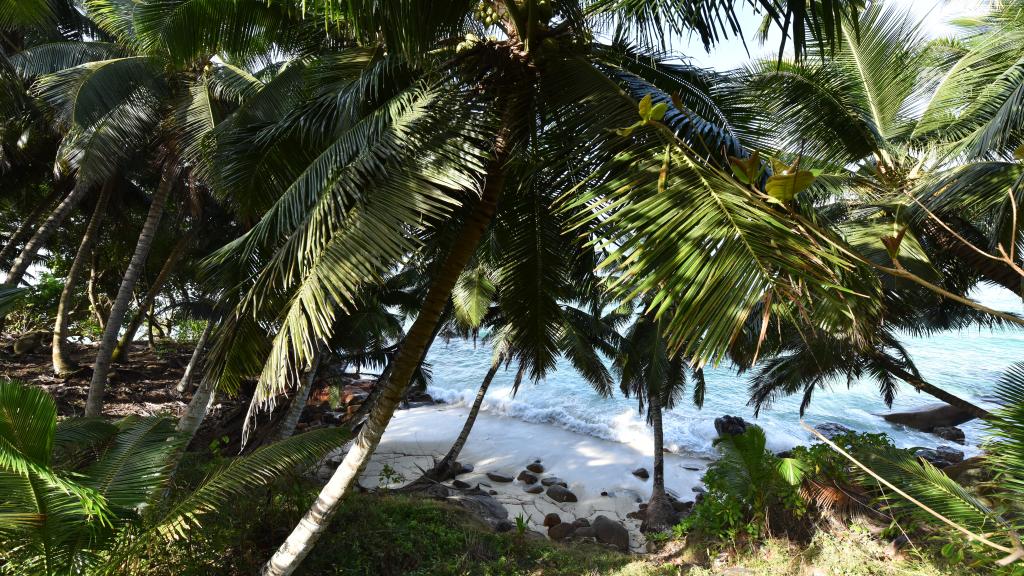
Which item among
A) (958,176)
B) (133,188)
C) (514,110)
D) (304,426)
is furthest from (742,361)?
(133,188)

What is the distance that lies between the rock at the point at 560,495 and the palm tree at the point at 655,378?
1.65 m

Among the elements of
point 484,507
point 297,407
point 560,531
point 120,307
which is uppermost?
point 120,307

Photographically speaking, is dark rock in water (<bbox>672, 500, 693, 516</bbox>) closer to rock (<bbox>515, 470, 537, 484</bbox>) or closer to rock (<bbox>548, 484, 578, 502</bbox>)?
rock (<bbox>548, 484, 578, 502</bbox>)

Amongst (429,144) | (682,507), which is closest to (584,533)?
(682,507)

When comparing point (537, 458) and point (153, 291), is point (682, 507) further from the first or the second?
point (153, 291)

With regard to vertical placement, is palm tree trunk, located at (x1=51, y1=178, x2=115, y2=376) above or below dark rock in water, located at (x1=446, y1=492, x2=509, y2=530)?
above

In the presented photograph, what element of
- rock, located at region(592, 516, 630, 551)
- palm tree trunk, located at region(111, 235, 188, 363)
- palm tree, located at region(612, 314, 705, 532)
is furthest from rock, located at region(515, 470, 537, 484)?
palm tree trunk, located at region(111, 235, 188, 363)

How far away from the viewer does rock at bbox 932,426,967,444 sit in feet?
56.7

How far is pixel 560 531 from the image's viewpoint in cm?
880

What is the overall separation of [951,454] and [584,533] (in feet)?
43.5

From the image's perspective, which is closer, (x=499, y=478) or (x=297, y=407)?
(x=297, y=407)

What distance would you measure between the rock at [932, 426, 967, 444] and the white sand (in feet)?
31.7

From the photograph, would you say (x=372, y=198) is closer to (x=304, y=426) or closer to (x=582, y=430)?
(x=304, y=426)

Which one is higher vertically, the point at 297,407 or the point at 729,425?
the point at 297,407
